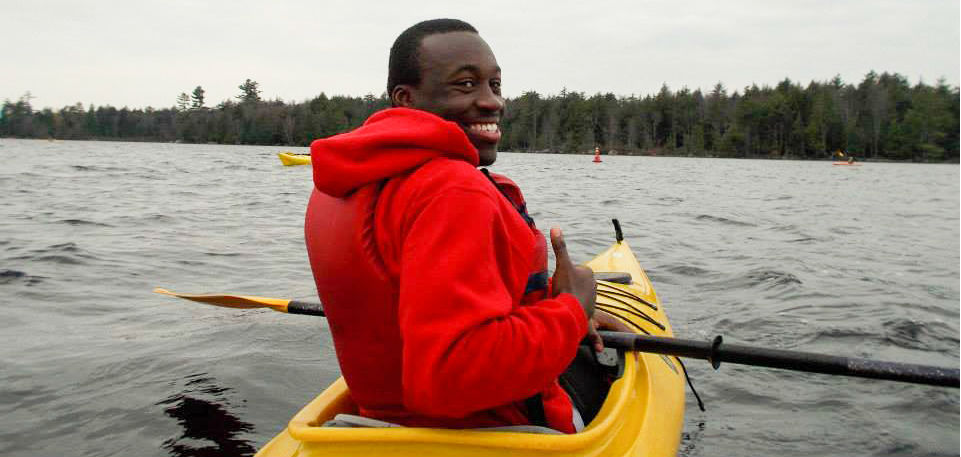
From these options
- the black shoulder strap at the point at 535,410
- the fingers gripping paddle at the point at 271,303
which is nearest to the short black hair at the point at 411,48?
the black shoulder strap at the point at 535,410

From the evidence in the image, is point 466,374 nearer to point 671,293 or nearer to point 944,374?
point 944,374

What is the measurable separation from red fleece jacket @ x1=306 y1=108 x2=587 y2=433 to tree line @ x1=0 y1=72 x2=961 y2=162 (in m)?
98.4

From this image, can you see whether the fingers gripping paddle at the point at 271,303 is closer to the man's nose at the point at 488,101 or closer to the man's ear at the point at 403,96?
the man's ear at the point at 403,96

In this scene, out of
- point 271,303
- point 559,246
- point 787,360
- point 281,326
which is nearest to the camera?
point 559,246

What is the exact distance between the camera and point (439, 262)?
1.62 meters

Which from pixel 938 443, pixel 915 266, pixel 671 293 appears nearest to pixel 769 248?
pixel 915 266

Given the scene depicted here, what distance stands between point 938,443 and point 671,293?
3885mm

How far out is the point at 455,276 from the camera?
1.61 m

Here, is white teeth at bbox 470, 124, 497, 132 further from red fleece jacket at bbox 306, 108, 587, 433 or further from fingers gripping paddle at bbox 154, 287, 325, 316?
fingers gripping paddle at bbox 154, 287, 325, 316

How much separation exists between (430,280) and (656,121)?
115 m

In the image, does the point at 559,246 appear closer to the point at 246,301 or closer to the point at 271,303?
the point at 271,303

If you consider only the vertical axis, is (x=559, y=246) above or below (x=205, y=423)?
above

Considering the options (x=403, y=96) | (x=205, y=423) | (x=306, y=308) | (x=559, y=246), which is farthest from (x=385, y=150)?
(x=205, y=423)

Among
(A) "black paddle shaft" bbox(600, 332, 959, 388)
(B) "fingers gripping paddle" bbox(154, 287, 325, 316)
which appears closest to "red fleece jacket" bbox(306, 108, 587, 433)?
(A) "black paddle shaft" bbox(600, 332, 959, 388)
